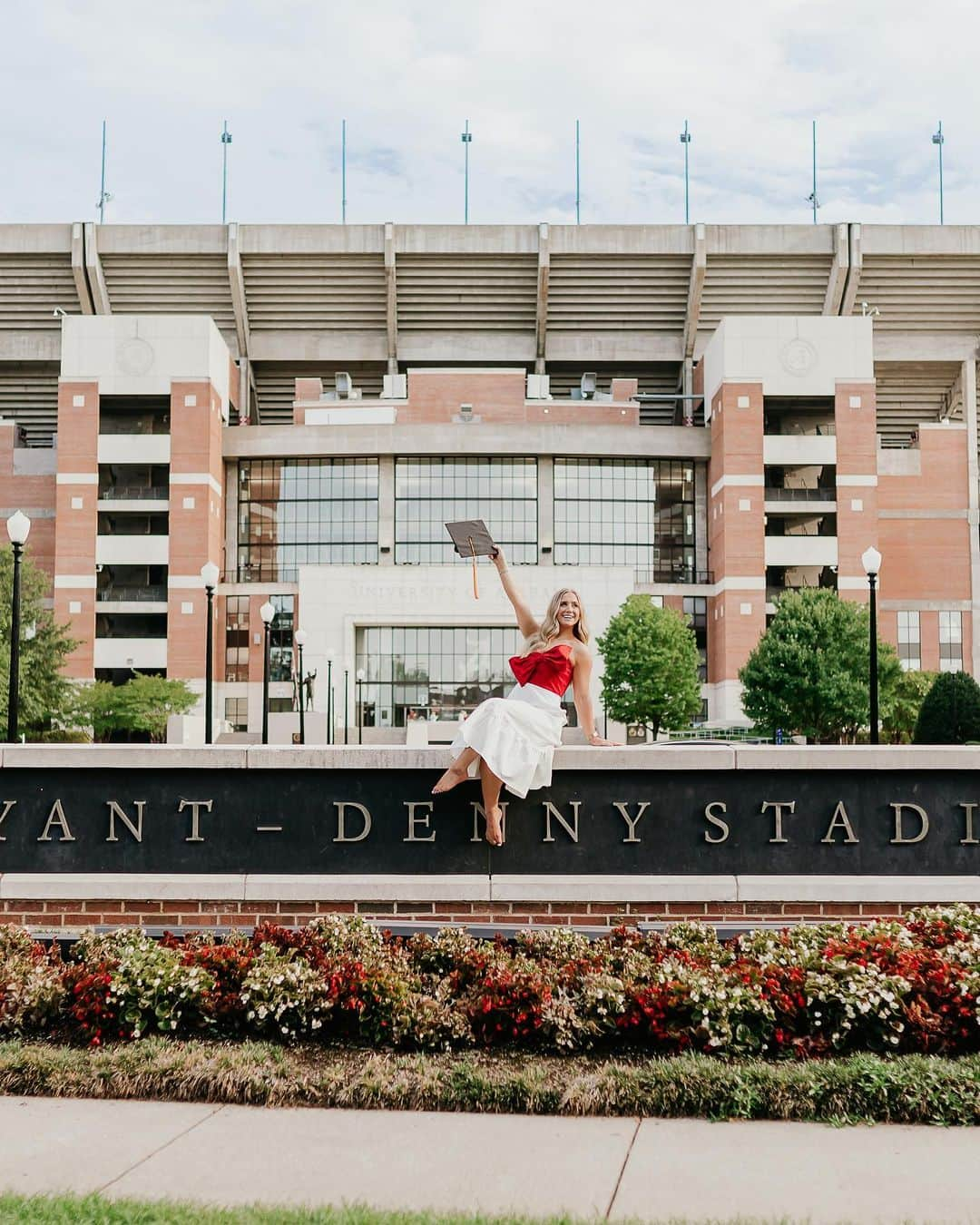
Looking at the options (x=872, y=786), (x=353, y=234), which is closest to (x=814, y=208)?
(x=353, y=234)

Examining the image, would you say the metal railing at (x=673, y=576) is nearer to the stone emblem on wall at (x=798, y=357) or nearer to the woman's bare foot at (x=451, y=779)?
the stone emblem on wall at (x=798, y=357)

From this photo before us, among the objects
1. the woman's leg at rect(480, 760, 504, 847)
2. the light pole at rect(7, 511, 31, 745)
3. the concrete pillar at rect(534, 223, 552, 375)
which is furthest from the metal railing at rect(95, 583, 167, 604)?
the woman's leg at rect(480, 760, 504, 847)

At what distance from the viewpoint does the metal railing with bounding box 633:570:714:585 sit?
7294 centimetres

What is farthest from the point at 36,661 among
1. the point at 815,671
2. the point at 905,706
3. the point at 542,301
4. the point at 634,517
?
the point at 905,706

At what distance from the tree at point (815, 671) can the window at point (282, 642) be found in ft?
92.9

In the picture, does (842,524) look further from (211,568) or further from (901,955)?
(901,955)

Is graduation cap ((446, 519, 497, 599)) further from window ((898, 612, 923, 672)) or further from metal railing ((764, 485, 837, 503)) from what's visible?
window ((898, 612, 923, 672))

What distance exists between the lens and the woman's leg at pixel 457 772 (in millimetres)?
9125

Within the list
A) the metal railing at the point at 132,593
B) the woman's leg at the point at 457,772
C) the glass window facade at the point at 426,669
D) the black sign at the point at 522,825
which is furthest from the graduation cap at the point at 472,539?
the metal railing at the point at 132,593

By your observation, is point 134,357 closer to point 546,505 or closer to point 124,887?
point 546,505

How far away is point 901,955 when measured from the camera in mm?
7465

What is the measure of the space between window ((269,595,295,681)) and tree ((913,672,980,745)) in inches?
1620

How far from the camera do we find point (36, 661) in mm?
53844

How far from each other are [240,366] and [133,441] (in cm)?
966
